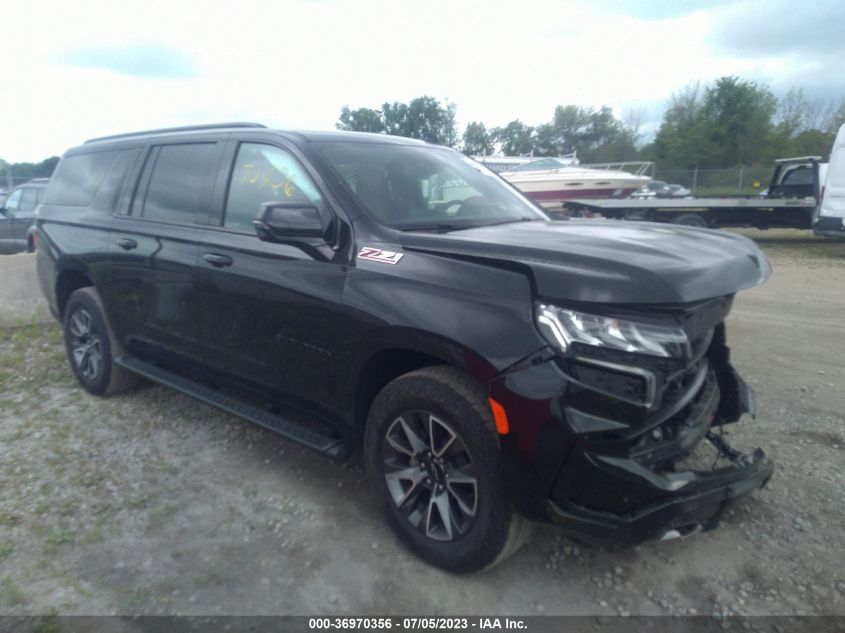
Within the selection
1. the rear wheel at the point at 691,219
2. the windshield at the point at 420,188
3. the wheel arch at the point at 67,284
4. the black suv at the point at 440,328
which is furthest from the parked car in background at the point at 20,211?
the rear wheel at the point at 691,219

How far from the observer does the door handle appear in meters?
3.71

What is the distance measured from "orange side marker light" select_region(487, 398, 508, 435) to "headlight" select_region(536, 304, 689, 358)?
0.33 metres

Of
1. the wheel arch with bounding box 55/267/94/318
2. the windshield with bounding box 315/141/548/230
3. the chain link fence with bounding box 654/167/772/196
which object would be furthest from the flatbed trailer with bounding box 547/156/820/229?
the chain link fence with bounding box 654/167/772/196

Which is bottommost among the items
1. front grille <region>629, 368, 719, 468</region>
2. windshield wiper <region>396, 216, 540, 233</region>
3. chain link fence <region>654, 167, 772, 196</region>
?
chain link fence <region>654, 167, 772, 196</region>

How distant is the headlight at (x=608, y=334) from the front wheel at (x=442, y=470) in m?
0.43

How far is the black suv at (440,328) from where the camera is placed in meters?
2.44

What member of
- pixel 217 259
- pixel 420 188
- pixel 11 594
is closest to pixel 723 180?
pixel 420 188

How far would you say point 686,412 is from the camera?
9.13 ft

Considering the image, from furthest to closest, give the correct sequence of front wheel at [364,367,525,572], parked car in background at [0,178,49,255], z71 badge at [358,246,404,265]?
parked car in background at [0,178,49,255] → z71 badge at [358,246,404,265] → front wheel at [364,367,525,572]

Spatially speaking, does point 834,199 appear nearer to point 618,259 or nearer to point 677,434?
point 677,434

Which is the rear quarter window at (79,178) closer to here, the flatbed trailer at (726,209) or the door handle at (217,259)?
the door handle at (217,259)

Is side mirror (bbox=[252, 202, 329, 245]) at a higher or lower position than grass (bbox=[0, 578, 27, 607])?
higher

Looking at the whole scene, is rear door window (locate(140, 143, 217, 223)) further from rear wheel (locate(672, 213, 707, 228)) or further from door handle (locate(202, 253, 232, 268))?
rear wheel (locate(672, 213, 707, 228))

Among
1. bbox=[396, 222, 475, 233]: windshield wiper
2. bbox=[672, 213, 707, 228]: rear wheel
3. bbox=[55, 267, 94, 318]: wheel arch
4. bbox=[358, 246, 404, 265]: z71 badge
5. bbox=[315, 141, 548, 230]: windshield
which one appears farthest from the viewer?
bbox=[672, 213, 707, 228]: rear wheel
